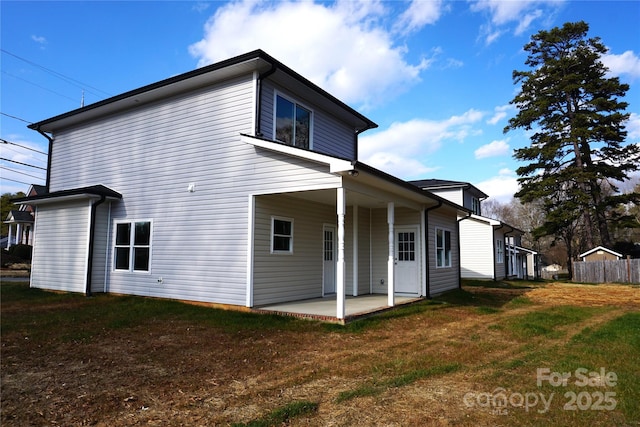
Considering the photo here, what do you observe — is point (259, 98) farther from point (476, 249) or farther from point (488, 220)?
point (476, 249)

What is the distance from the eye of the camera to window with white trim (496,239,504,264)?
24.2 m

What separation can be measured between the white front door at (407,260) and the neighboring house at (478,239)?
34.4ft

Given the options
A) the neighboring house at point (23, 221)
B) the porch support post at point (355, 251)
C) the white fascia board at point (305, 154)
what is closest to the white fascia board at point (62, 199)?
the white fascia board at point (305, 154)

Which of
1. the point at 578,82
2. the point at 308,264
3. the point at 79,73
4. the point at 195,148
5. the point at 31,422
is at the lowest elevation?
the point at 31,422

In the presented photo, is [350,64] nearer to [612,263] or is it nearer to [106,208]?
[106,208]

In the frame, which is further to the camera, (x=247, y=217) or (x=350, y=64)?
(x=350, y=64)

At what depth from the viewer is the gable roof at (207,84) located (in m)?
9.04

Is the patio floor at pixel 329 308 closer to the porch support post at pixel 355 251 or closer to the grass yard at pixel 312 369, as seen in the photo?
the grass yard at pixel 312 369

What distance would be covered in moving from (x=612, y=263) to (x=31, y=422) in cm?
2821

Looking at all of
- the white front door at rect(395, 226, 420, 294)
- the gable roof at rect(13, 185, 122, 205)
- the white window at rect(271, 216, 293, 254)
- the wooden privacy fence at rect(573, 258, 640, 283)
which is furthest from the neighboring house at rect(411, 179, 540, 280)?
the gable roof at rect(13, 185, 122, 205)

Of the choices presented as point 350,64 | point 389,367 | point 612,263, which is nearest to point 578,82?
point 612,263

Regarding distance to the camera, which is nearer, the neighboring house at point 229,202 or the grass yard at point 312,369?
the grass yard at point 312,369

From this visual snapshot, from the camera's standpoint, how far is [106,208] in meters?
11.9

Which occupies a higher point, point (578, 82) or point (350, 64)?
point (578, 82)
